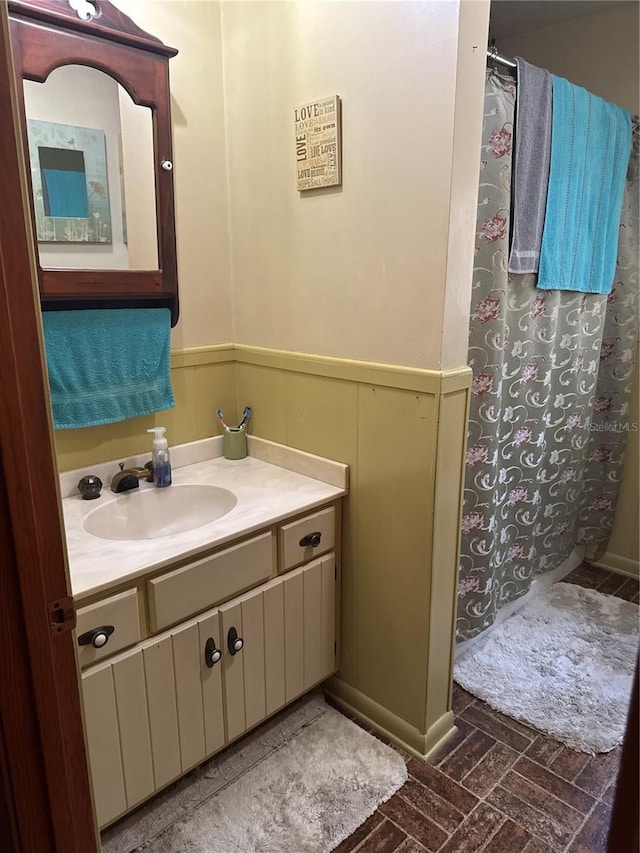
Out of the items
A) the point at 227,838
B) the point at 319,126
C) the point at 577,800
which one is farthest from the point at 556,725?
the point at 319,126

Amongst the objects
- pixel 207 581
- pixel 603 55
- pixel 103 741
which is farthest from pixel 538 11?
pixel 103 741

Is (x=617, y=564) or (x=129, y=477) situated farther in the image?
(x=617, y=564)

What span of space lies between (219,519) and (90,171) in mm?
1017

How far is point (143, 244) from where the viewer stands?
1.72 meters

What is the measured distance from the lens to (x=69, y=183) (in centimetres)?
154

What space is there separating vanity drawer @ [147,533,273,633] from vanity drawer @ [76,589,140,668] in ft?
0.15

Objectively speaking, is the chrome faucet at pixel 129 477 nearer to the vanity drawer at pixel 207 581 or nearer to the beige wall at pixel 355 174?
the vanity drawer at pixel 207 581

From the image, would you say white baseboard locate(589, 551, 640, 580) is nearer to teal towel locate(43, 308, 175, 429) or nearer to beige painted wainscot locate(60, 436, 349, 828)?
beige painted wainscot locate(60, 436, 349, 828)

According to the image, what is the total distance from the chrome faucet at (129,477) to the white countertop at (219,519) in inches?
0.8

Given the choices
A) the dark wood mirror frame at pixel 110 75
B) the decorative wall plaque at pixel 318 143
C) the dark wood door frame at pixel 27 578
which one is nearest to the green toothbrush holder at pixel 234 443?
the dark wood mirror frame at pixel 110 75

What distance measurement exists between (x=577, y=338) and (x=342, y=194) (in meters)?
1.21

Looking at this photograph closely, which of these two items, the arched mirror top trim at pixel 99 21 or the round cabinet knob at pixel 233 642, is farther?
the round cabinet knob at pixel 233 642

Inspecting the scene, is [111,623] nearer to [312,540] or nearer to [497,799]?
[312,540]

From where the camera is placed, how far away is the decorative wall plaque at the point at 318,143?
1.55m
